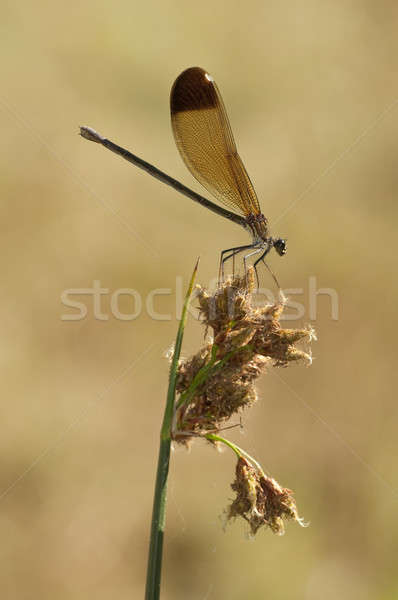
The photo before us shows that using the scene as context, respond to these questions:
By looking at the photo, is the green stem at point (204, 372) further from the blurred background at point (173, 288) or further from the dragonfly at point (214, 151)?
the blurred background at point (173, 288)

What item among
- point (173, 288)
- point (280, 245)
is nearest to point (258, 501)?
point (280, 245)

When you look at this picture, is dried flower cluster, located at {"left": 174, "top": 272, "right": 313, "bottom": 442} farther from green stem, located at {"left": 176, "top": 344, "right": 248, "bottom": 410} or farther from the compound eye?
the compound eye

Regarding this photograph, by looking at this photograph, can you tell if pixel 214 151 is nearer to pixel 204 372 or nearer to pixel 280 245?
pixel 280 245

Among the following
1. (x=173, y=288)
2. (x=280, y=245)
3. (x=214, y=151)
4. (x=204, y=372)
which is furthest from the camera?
(x=173, y=288)

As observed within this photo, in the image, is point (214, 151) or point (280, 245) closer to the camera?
point (214, 151)

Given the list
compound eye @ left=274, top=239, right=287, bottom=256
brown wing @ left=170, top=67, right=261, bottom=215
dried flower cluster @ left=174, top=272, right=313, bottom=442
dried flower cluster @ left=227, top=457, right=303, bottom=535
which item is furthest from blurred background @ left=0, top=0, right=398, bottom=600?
dried flower cluster @ left=174, top=272, right=313, bottom=442

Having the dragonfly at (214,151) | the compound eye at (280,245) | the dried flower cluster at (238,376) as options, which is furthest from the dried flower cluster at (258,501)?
the compound eye at (280,245)

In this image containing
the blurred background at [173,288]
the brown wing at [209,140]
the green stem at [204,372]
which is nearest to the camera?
the green stem at [204,372]
